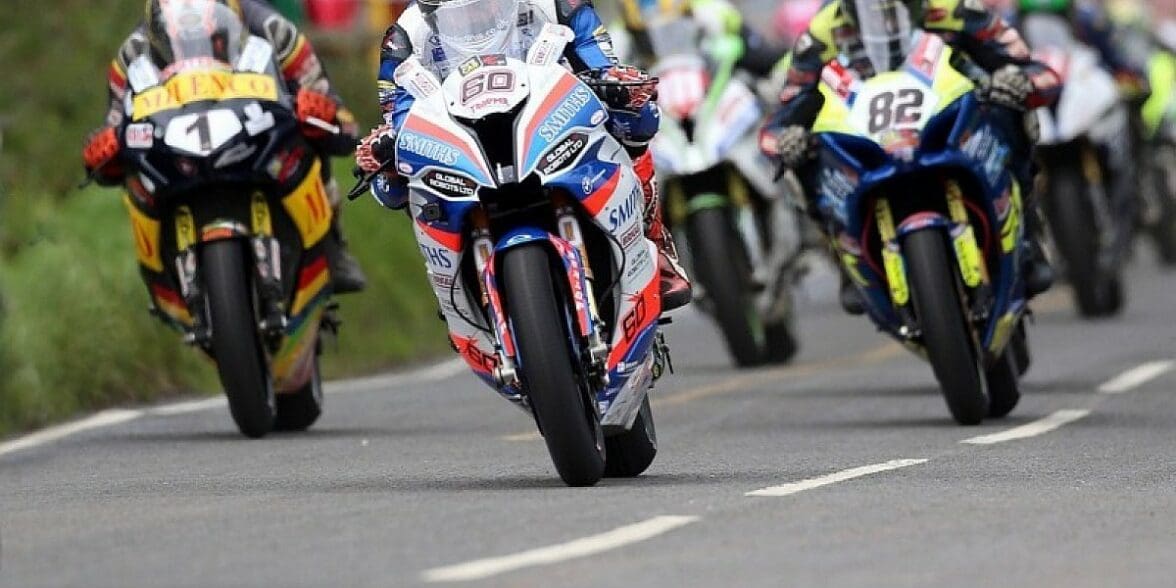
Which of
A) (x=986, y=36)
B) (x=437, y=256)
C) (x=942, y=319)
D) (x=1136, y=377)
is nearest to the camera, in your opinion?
(x=437, y=256)

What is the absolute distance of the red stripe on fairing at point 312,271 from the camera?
538 inches

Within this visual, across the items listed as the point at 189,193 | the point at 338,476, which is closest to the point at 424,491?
the point at 338,476

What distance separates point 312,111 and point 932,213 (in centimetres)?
278

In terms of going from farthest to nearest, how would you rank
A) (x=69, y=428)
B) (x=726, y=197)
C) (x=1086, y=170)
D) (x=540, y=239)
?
1. (x=1086, y=170)
2. (x=726, y=197)
3. (x=69, y=428)
4. (x=540, y=239)

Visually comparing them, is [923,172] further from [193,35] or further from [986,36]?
[193,35]

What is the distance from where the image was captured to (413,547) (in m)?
8.02

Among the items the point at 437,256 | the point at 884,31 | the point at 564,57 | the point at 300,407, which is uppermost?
the point at 564,57

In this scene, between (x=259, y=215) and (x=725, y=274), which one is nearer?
(x=259, y=215)

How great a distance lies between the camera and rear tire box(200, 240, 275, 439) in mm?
12789

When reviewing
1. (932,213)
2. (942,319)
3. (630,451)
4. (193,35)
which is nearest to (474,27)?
(630,451)

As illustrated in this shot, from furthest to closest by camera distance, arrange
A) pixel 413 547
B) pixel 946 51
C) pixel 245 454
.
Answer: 1. pixel 946 51
2. pixel 245 454
3. pixel 413 547

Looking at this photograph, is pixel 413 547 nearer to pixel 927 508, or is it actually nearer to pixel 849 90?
pixel 927 508

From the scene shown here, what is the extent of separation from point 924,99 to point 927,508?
4.08m

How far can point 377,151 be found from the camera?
412 inches
